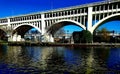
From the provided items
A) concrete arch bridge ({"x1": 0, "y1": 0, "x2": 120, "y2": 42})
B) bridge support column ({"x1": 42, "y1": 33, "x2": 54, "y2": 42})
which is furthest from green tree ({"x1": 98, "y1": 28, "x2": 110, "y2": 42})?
bridge support column ({"x1": 42, "y1": 33, "x2": 54, "y2": 42})

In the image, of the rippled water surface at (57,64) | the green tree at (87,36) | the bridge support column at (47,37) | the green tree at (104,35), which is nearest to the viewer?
the rippled water surface at (57,64)

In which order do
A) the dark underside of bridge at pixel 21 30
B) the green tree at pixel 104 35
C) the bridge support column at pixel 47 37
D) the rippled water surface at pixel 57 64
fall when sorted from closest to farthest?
1. the rippled water surface at pixel 57 64
2. the bridge support column at pixel 47 37
3. the green tree at pixel 104 35
4. the dark underside of bridge at pixel 21 30

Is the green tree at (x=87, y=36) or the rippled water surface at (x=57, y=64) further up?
the green tree at (x=87, y=36)

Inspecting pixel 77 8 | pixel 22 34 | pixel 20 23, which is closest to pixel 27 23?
pixel 20 23

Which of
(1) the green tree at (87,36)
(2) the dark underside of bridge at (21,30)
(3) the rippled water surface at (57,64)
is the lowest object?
(3) the rippled water surface at (57,64)

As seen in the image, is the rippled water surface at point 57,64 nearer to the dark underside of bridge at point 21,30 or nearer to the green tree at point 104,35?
the green tree at point 104,35

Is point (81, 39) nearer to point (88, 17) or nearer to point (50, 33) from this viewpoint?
point (88, 17)

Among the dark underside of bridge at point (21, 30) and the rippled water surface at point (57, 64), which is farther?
the dark underside of bridge at point (21, 30)

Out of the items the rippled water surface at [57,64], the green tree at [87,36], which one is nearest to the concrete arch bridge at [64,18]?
the green tree at [87,36]

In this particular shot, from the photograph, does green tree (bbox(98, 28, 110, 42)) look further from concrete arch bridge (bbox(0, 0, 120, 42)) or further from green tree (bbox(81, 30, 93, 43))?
green tree (bbox(81, 30, 93, 43))

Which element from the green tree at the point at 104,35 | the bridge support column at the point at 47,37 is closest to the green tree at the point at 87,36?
the bridge support column at the point at 47,37

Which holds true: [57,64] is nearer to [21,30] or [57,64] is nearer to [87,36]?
[87,36]

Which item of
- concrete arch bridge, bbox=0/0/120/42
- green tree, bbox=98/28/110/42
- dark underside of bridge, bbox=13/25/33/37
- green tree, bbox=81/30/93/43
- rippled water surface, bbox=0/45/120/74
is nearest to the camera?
rippled water surface, bbox=0/45/120/74

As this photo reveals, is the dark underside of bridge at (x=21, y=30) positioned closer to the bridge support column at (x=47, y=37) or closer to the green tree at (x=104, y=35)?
the bridge support column at (x=47, y=37)
